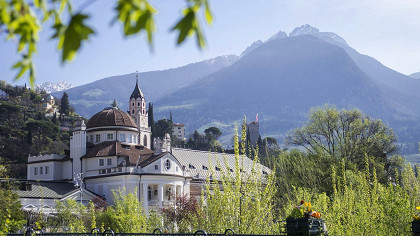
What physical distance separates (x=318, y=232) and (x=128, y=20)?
9625 mm

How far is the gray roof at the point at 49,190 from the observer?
2343 inches

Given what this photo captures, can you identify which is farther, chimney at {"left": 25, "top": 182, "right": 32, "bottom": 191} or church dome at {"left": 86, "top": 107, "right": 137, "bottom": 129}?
church dome at {"left": 86, "top": 107, "right": 137, "bottom": 129}

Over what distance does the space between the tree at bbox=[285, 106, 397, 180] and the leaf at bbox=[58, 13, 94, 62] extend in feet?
185

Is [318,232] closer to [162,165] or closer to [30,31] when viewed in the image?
[30,31]

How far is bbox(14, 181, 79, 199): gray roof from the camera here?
59500 mm

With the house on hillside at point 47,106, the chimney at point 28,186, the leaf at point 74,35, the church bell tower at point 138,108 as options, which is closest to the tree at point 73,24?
the leaf at point 74,35

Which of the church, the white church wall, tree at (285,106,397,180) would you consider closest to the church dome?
the church

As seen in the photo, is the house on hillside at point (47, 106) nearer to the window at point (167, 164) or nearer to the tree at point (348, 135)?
the window at point (167, 164)

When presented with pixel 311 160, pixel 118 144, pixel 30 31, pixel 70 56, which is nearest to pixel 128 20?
pixel 70 56

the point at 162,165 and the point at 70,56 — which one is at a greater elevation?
the point at 162,165

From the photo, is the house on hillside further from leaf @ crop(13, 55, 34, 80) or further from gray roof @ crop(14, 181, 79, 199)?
leaf @ crop(13, 55, 34, 80)

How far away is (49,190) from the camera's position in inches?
2448

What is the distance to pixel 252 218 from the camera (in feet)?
56.1

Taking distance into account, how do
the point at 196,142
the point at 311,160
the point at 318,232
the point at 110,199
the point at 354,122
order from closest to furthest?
the point at 318,232, the point at 311,160, the point at 354,122, the point at 110,199, the point at 196,142
